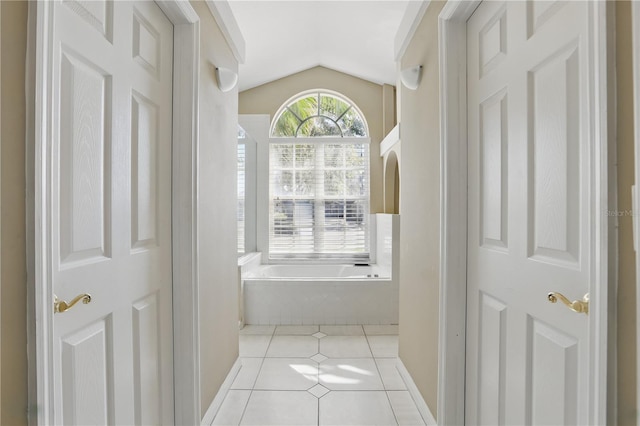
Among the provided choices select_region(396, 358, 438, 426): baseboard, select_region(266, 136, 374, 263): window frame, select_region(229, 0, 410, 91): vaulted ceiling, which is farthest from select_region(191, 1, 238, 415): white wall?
select_region(266, 136, 374, 263): window frame

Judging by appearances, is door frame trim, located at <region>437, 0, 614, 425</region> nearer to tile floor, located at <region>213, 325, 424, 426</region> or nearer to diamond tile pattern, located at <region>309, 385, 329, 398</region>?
tile floor, located at <region>213, 325, 424, 426</region>

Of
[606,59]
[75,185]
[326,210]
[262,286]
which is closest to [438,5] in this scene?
[606,59]

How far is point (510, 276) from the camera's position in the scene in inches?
48.5

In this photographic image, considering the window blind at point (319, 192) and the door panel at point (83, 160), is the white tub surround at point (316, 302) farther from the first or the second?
the door panel at point (83, 160)

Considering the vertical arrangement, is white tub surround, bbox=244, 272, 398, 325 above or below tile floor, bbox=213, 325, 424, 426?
above

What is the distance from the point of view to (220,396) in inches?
77.5

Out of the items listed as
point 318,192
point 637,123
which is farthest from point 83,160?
point 318,192

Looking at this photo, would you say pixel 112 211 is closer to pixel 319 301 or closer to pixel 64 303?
pixel 64 303

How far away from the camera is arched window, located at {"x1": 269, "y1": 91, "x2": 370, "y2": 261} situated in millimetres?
4793

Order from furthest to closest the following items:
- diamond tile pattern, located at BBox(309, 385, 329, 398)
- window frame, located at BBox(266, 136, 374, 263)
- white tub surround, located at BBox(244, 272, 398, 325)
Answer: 1. window frame, located at BBox(266, 136, 374, 263)
2. white tub surround, located at BBox(244, 272, 398, 325)
3. diamond tile pattern, located at BBox(309, 385, 329, 398)

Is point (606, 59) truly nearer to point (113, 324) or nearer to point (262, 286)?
point (113, 324)

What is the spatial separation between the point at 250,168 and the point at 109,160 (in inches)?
140

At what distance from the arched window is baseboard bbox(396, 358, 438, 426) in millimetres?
2521

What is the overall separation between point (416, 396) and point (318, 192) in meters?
3.19
